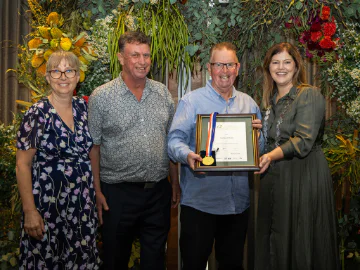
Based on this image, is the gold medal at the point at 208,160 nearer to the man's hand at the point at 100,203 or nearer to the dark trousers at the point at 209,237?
the dark trousers at the point at 209,237

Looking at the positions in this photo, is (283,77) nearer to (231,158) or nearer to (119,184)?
(231,158)

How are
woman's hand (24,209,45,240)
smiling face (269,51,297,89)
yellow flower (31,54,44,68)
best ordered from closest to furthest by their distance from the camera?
woman's hand (24,209,45,240) → smiling face (269,51,297,89) → yellow flower (31,54,44,68)

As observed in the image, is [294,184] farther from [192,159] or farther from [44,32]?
[44,32]

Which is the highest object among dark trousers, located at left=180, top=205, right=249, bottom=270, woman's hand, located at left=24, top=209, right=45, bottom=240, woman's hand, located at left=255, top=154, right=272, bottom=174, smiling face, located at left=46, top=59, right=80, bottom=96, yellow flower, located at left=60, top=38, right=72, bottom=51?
yellow flower, located at left=60, top=38, right=72, bottom=51

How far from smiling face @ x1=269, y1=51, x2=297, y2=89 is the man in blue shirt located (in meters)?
0.23

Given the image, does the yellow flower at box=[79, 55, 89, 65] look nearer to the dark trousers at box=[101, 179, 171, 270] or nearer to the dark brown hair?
the dark trousers at box=[101, 179, 171, 270]

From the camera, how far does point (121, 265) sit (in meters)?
2.52

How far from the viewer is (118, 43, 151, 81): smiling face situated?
8.06 feet

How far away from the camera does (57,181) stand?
2.15 m

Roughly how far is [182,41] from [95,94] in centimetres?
95

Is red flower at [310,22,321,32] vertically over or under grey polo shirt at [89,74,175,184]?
over

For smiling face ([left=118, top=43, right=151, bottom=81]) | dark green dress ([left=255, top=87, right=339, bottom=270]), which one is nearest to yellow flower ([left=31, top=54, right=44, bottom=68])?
smiling face ([left=118, top=43, right=151, bottom=81])

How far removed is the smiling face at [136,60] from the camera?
2.46 metres

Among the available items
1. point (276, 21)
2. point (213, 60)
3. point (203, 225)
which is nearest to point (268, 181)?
point (203, 225)
